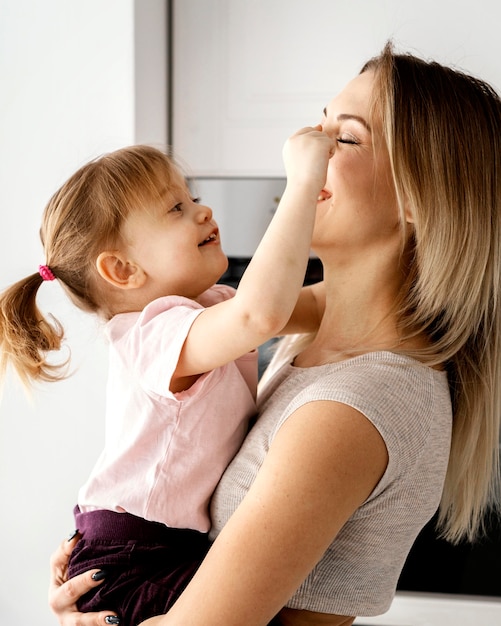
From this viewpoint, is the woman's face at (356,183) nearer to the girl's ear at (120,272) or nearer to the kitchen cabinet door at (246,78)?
the girl's ear at (120,272)

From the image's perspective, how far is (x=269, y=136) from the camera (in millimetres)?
2131

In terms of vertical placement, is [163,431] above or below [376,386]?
below

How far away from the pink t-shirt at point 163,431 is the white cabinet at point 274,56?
3.72 ft

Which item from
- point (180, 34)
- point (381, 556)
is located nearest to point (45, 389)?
point (180, 34)

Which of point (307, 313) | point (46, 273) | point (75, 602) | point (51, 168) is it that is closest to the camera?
point (75, 602)

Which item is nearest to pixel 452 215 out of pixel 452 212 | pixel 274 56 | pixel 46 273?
pixel 452 212

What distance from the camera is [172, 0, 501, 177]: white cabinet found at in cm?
200

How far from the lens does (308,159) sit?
39.8 inches

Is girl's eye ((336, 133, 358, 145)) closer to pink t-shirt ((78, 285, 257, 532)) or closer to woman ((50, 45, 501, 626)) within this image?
woman ((50, 45, 501, 626))

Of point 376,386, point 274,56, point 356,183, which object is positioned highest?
point 274,56

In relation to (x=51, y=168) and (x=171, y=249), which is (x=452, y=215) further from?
(x=51, y=168)

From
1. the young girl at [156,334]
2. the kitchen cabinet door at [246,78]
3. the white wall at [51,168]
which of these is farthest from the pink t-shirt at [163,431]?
the kitchen cabinet door at [246,78]

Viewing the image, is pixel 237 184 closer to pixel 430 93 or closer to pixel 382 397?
pixel 430 93

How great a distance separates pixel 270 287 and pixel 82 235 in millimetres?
382
